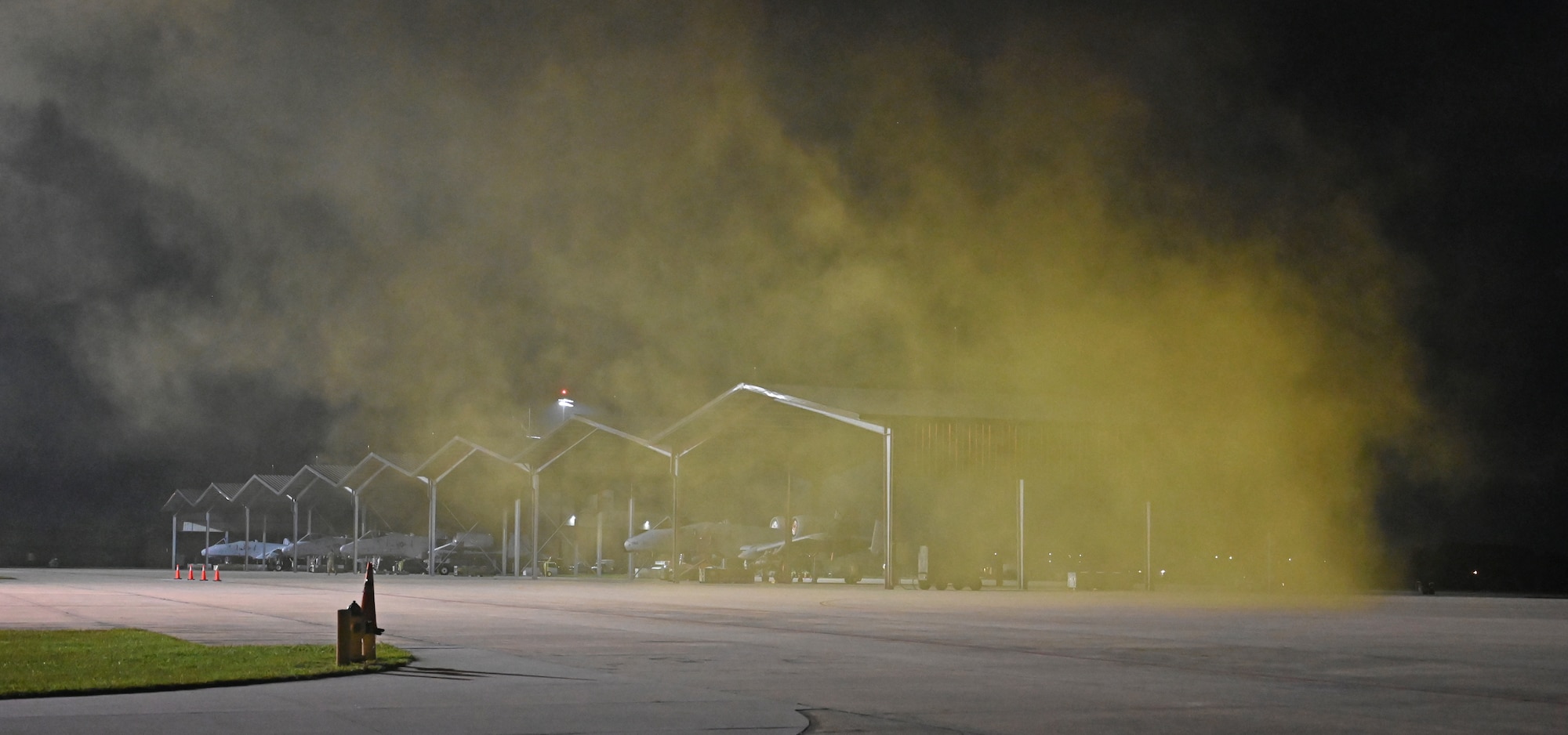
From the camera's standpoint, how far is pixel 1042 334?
125ft

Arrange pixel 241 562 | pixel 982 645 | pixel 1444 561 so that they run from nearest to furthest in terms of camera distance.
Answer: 1. pixel 982 645
2. pixel 1444 561
3. pixel 241 562

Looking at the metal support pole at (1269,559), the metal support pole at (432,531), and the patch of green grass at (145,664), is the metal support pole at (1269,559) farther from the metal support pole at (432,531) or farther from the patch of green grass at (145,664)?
the patch of green grass at (145,664)

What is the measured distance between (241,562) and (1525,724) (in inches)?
3450

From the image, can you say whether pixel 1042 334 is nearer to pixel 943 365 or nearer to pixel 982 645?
pixel 943 365

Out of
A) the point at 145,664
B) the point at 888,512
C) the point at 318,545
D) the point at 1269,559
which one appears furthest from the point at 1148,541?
the point at 318,545

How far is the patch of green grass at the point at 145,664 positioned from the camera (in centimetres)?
1024

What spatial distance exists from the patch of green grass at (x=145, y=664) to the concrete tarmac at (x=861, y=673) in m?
0.40

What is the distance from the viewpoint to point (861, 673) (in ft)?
38.8

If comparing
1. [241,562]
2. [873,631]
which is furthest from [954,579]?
[241,562]

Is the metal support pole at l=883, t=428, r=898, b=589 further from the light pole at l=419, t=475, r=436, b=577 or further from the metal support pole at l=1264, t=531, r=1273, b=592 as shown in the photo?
the light pole at l=419, t=475, r=436, b=577

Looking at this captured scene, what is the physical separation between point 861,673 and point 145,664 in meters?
5.69

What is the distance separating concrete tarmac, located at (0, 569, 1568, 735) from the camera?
859 centimetres

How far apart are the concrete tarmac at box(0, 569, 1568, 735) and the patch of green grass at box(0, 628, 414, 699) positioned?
1.32ft

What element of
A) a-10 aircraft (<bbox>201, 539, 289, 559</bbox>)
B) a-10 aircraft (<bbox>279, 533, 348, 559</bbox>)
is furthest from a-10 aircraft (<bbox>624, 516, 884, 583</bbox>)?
a-10 aircraft (<bbox>201, 539, 289, 559</bbox>)
